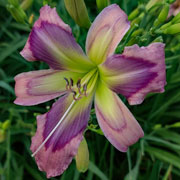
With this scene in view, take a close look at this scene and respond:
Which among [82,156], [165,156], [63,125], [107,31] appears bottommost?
[165,156]

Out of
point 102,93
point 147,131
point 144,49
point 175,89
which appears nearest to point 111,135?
point 102,93

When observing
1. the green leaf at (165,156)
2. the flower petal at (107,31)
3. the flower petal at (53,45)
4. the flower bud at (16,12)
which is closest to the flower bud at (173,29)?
the flower petal at (107,31)

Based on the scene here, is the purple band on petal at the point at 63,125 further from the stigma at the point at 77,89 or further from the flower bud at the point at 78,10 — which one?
the flower bud at the point at 78,10

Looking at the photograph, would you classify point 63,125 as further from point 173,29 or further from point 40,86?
point 173,29

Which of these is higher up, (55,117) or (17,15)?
(17,15)

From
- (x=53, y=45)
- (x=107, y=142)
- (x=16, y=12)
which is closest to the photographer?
(x=53, y=45)

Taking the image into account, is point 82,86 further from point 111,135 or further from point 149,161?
point 149,161

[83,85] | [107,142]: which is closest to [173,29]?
[83,85]
